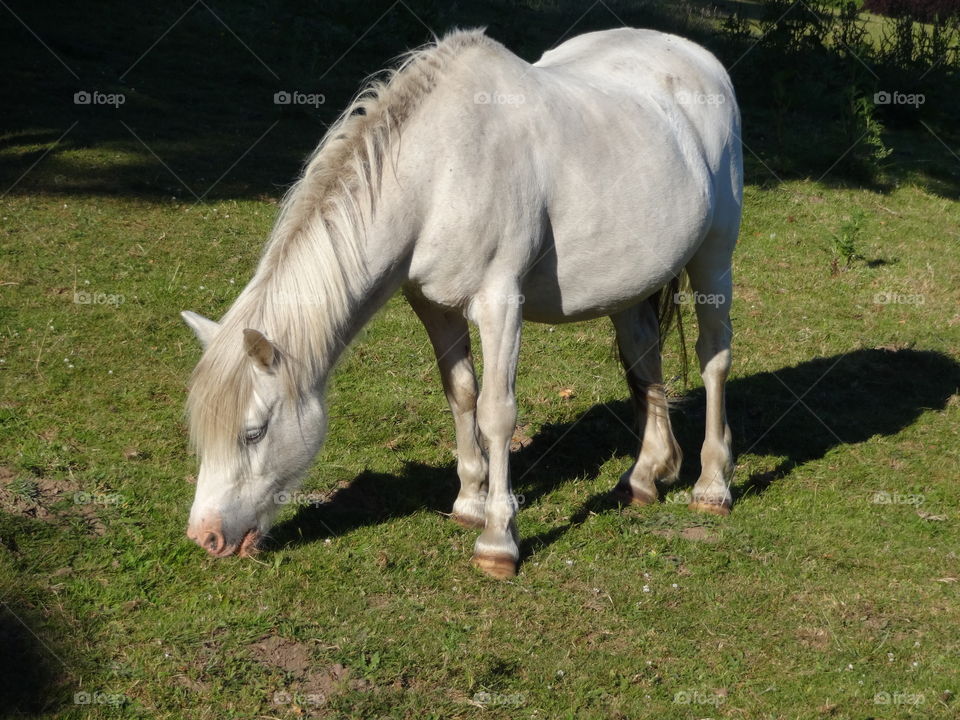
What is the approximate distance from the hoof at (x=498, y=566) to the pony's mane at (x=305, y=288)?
131 cm

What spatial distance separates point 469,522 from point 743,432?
2.58 metres

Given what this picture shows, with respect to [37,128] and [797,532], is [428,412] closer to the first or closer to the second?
[797,532]

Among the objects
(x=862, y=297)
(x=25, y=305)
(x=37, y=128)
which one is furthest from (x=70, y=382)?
(x=862, y=297)

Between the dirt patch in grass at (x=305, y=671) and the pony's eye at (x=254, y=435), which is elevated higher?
the pony's eye at (x=254, y=435)

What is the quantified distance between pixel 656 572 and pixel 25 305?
5117 mm

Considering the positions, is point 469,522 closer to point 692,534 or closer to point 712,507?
Answer: point 692,534

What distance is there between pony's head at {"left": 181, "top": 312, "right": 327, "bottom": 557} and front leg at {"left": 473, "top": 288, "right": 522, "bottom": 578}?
84 cm

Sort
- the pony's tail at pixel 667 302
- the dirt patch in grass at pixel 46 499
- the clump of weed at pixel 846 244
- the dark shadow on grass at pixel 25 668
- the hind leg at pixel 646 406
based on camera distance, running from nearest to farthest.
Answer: the dark shadow on grass at pixel 25 668, the dirt patch in grass at pixel 46 499, the hind leg at pixel 646 406, the pony's tail at pixel 667 302, the clump of weed at pixel 846 244

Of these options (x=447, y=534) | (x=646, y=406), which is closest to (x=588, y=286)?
(x=646, y=406)

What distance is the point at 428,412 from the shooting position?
7.04 m

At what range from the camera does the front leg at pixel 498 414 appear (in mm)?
4910

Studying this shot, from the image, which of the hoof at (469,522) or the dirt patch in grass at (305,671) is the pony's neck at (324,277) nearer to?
the dirt patch in grass at (305,671)

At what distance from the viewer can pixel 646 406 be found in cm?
641

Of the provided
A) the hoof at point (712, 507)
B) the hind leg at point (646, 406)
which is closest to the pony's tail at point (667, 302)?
the hind leg at point (646, 406)
